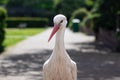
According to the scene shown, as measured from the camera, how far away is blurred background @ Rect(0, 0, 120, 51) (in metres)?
24.1

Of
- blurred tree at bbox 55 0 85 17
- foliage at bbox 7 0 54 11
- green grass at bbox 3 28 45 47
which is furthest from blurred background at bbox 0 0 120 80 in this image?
foliage at bbox 7 0 54 11

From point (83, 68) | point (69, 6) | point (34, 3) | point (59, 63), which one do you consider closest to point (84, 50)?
point (83, 68)

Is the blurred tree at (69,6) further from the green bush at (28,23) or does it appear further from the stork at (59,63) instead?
the stork at (59,63)

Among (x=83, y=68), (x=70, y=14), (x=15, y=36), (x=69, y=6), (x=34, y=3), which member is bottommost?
(x=15, y=36)

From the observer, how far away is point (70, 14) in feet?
240

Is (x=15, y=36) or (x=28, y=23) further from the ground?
(x=15, y=36)

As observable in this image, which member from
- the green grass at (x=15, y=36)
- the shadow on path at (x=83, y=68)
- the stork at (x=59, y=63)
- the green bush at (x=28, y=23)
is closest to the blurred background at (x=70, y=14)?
the green bush at (x=28, y=23)

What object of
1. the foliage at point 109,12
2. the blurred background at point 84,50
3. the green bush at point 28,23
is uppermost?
the foliage at point 109,12

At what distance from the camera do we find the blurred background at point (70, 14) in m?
24.1

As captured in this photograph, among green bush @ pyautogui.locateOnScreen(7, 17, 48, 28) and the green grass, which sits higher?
the green grass

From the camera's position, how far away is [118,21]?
23.5 meters

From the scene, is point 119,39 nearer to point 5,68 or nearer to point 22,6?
point 5,68

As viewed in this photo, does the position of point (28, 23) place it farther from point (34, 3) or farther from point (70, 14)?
point (34, 3)

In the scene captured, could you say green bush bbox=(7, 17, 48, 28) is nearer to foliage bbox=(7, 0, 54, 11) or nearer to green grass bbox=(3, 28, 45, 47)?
foliage bbox=(7, 0, 54, 11)
